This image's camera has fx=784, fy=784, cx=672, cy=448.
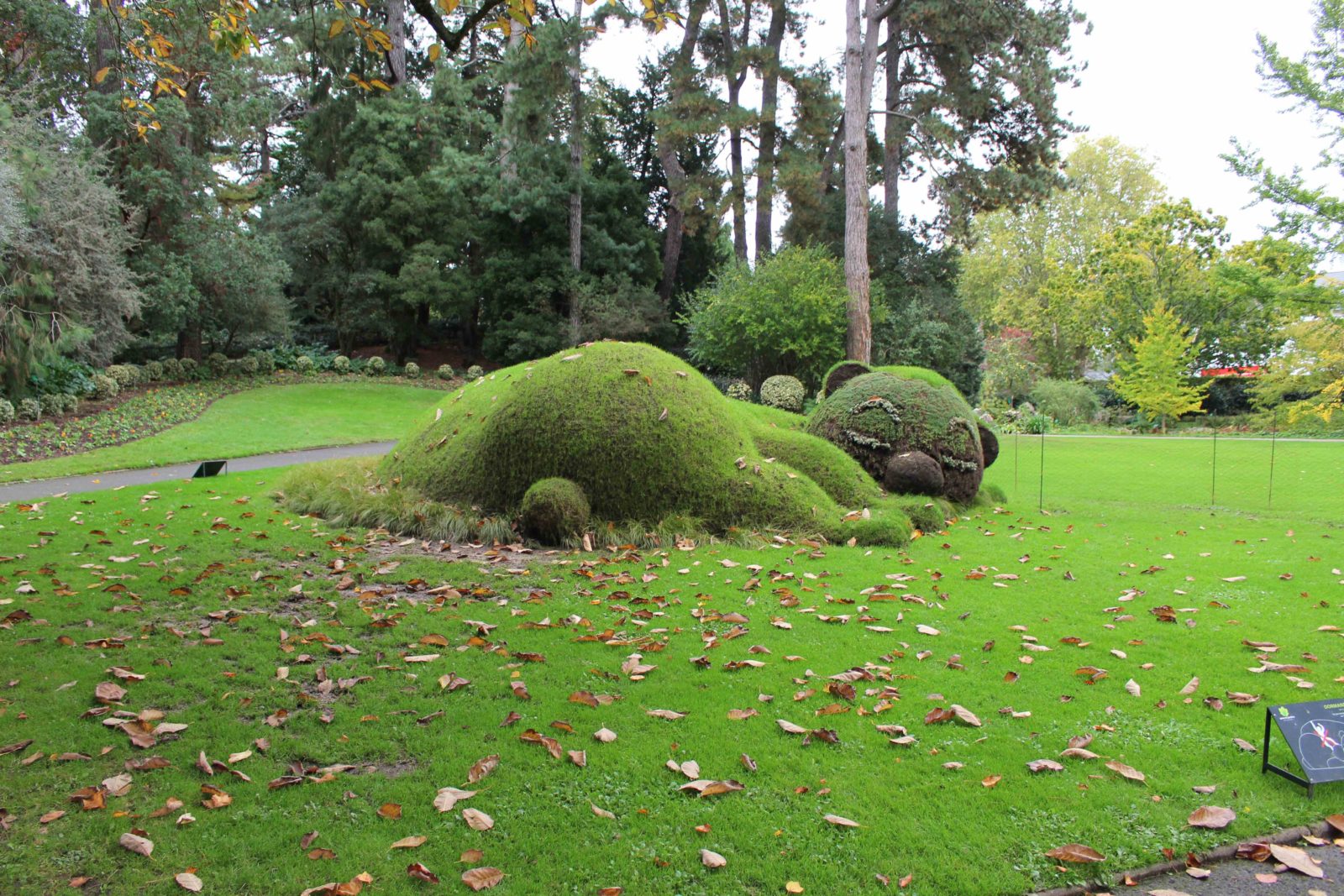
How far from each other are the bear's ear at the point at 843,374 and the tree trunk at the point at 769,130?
44.0 feet

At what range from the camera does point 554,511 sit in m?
7.24

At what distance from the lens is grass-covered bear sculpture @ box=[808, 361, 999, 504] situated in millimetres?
8734

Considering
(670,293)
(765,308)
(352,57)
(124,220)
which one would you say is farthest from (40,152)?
(670,293)

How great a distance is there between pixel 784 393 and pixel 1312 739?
54.0 ft

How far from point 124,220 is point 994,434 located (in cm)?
2174

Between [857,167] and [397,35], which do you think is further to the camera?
[397,35]

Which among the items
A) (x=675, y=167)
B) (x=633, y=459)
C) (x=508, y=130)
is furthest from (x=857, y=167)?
(x=633, y=459)

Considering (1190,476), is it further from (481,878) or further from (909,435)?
(481,878)

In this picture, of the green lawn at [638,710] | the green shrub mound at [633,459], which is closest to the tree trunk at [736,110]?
the green shrub mound at [633,459]

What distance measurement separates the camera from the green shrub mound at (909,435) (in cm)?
875

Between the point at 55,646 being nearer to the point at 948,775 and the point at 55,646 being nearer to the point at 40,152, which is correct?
the point at 948,775

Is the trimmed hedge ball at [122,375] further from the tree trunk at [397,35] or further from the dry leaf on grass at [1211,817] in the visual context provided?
the dry leaf on grass at [1211,817]

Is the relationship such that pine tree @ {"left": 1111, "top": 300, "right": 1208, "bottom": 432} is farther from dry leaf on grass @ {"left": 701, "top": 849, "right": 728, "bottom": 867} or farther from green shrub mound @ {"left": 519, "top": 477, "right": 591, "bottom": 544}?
dry leaf on grass @ {"left": 701, "top": 849, "right": 728, "bottom": 867}

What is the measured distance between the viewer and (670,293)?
28625 millimetres
